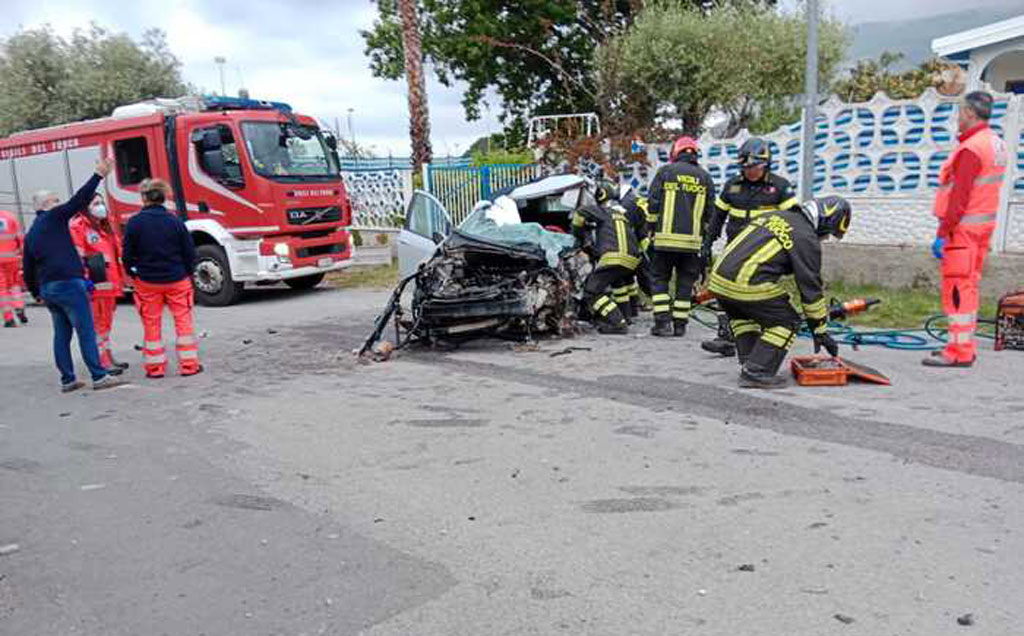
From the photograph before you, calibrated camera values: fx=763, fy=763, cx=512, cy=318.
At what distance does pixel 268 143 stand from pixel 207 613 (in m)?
9.15

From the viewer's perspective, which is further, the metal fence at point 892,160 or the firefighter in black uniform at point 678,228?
→ the metal fence at point 892,160

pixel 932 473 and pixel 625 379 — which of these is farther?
pixel 625 379

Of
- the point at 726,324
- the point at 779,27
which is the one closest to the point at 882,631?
the point at 726,324

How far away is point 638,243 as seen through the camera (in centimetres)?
777

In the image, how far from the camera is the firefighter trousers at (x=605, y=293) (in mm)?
7656

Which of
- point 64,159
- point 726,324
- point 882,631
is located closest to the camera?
point 882,631

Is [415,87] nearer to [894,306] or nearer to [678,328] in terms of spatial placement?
[678,328]

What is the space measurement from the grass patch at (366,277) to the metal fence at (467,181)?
159 cm

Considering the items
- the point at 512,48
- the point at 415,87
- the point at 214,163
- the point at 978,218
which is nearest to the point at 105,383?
the point at 214,163

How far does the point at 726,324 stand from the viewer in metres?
6.55

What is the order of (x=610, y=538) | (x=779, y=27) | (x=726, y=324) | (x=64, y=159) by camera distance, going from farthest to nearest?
(x=779, y=27), (x=64, y=159), (x=726, y=324), (x=610, y=538)

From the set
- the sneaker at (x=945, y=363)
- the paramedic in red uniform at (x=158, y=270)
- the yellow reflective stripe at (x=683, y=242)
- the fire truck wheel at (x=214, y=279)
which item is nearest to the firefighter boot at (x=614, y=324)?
the yellow reflective stripe at (x=683, y=242)

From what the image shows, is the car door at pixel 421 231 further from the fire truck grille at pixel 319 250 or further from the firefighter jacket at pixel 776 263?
the fire truck grille at pixel 319 250

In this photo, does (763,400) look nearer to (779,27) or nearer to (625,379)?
(625,379)
